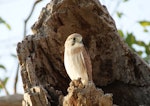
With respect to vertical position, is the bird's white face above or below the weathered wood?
above

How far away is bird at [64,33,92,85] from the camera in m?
3.80

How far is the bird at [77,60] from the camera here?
12.5ft

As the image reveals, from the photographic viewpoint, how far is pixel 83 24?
14.8 ft

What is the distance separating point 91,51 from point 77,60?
63 cm

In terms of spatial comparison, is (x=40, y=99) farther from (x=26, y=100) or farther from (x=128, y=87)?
(x=128, y=87)

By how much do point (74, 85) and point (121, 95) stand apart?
4.17 ft

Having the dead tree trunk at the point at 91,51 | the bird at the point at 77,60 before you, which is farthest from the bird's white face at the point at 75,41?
the dead tree trunk at the point at 91,51

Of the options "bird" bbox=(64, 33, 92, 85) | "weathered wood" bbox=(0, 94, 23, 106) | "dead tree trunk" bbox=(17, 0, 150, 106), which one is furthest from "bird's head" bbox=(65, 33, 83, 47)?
"weathered wood" bbox=(0, 94, 23, 106)

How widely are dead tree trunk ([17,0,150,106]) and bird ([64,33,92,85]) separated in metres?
0.28

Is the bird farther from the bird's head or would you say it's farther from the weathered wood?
the weathered wood

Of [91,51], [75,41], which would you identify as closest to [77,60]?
[75,41]

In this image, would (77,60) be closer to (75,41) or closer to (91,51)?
(75,41)

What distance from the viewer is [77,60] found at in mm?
3840

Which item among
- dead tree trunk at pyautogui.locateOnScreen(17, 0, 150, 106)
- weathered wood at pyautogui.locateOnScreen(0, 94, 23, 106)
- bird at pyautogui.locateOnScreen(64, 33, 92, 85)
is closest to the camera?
bird at pyautogui.locateOnScreen(64, 33, 92, 85)
